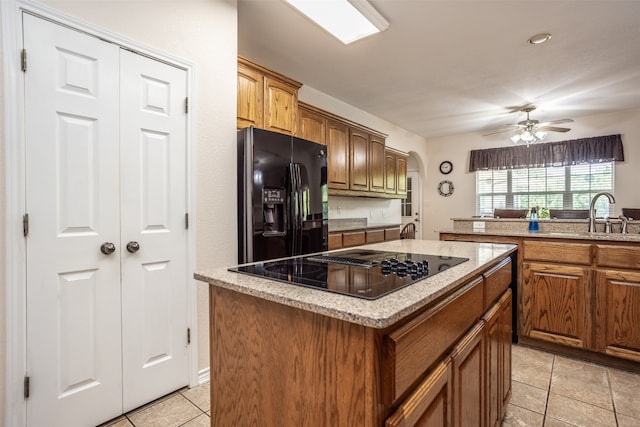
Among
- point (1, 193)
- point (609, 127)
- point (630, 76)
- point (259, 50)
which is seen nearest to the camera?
point (1, 193)

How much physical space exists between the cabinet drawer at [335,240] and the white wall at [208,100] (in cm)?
142

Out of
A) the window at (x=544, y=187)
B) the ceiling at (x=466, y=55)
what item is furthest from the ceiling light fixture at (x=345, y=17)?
the window at (x=544, y=187)

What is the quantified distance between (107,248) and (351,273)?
1.34m

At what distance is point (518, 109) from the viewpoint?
4672mm

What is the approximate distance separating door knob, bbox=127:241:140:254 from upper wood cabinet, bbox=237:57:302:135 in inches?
46.1

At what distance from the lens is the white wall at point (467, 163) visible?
16.2 feet

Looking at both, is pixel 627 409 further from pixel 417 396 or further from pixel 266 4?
pixel 266 4

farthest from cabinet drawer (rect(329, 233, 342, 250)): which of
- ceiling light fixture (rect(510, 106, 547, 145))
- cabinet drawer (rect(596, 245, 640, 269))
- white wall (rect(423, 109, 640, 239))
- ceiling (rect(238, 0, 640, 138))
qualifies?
ceiling light fixture (rect(510, 106, 547, 145))

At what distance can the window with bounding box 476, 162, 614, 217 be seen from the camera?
5.22 metres

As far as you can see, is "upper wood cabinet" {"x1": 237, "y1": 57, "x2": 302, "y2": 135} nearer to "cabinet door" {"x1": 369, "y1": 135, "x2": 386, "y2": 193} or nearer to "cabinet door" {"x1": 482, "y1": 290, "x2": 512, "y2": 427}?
"cabinet door" {"x1": 369, "y1": 135, "x2": 386, "y2": 193}

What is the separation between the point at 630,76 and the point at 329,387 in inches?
196

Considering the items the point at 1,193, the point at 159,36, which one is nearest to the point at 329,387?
the point at 1,193

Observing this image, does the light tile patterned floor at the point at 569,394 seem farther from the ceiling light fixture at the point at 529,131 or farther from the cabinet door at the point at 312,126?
the ceiling light fixture at the point at 529,131

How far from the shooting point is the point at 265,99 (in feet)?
8.63
